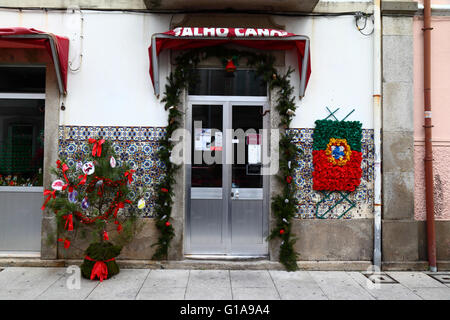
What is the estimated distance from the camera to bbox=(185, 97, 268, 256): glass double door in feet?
18.4

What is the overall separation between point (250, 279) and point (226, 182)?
1.59 meters

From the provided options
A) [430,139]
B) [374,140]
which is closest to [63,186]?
[374,140]

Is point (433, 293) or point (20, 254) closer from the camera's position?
point (433, 293)

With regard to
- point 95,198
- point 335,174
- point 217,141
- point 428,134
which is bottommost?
point 95,198

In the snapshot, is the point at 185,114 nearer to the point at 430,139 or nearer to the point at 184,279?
the point at 184,279

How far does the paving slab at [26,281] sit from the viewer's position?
4.30 meters

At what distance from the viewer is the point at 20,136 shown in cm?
566

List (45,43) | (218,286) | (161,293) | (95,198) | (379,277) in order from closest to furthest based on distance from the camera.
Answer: (161,293) < (218,286) < (95,198) < (45,43) < (379,277)

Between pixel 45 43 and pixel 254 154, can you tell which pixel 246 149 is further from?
pixel 45 43

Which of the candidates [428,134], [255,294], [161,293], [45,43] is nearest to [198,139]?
[161,293]

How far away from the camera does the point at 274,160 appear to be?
5.51 m

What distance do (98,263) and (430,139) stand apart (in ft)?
18.2

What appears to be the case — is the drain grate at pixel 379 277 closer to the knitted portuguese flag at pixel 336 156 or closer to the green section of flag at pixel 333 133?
the knitted portuguese flag at pixel 336 156

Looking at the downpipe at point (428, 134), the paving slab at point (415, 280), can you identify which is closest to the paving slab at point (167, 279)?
the paving slab at point (415, 280)
